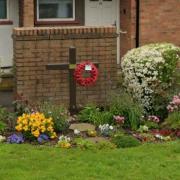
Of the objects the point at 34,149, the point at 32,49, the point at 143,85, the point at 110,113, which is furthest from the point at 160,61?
the point at 34,149

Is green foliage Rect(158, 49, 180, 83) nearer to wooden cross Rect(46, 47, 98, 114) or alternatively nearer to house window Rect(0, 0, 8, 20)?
wooden cross Rect(46, 47, 98, 114)

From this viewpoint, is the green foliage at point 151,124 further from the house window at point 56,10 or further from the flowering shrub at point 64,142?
the house window at point 56,10

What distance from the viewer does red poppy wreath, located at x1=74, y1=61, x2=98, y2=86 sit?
38.7 ft

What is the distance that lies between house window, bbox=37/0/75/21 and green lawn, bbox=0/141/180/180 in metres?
7.54

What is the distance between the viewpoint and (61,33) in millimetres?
12086

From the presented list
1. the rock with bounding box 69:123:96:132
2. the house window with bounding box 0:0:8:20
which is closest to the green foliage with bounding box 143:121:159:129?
the rock with bounding box 69:123:96:132

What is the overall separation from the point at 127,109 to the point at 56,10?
630 centimetres

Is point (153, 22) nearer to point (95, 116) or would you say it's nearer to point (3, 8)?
point (3, 8)

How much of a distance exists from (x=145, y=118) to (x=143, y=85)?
2.12 ft

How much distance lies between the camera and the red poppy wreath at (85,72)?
38.7 ft

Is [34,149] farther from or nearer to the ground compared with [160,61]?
nearer to the ground

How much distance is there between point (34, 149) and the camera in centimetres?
935

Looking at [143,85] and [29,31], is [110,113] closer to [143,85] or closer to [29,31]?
[143,85]

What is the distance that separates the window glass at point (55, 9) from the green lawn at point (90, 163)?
24.9 feet
